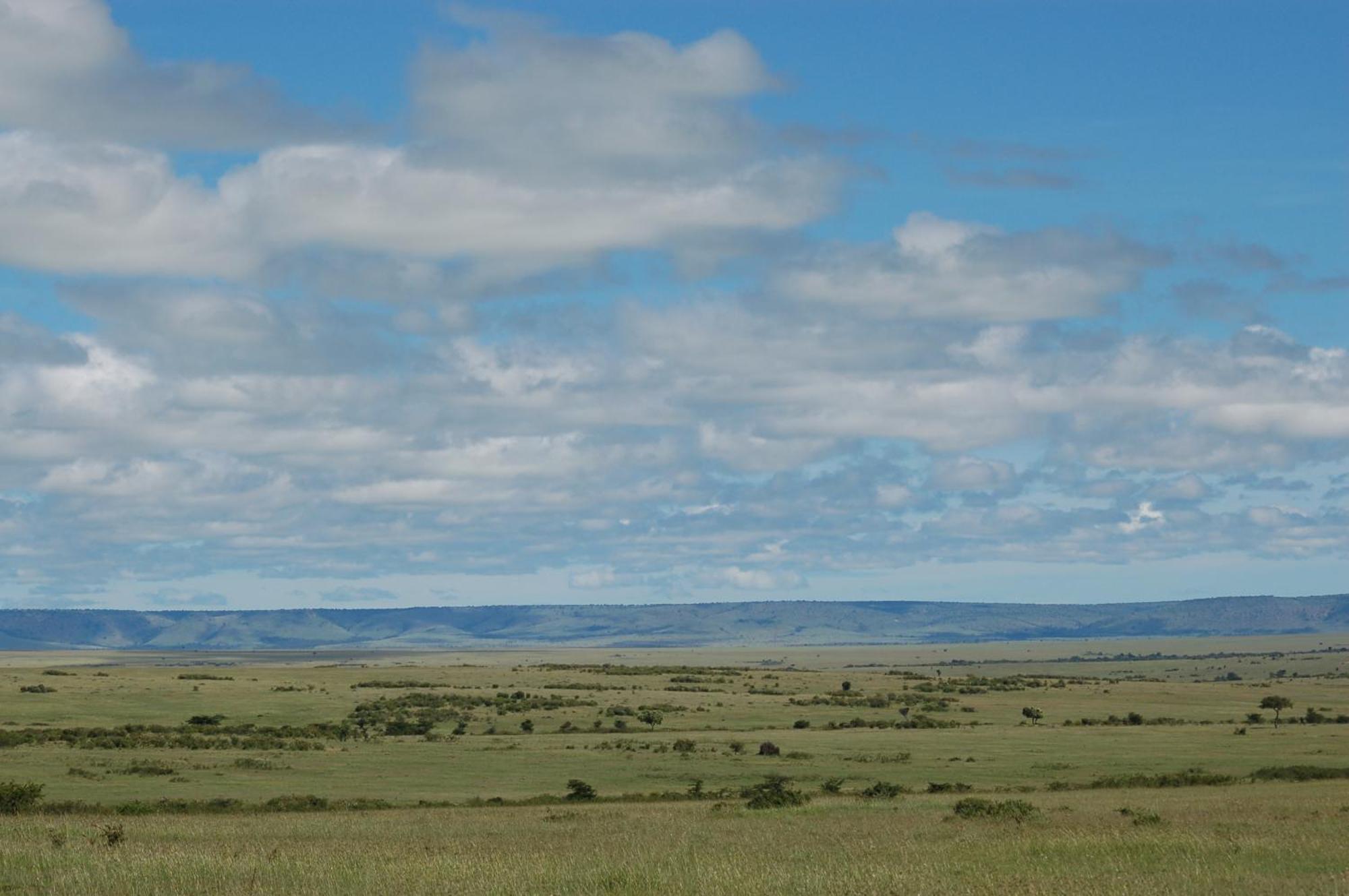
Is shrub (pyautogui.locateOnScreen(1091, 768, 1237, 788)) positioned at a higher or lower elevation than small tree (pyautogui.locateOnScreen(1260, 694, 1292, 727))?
higher

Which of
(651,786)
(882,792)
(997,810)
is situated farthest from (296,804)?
(997,810)

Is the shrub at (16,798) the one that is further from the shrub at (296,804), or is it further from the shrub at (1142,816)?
the shrub at (1142,816)

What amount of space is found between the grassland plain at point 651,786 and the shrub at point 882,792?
1.10m

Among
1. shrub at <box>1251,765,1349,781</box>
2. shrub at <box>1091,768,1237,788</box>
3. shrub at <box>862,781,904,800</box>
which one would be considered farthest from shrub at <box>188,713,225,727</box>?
shrub at <box>1251,765,1349,781</box>

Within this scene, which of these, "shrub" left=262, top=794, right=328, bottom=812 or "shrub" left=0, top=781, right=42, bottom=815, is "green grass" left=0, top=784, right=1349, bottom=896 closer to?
"shrub" left=0, top=781, right=42, bottom=815

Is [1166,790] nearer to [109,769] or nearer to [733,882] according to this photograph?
[733,882]

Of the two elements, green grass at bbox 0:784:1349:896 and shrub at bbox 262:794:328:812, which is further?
shrub at bbox 262:794:328:812

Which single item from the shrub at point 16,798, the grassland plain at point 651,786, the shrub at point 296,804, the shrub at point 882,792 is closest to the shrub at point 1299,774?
the grassland plain at point 651,786

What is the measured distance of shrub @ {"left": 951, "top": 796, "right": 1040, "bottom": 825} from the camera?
38844 mm

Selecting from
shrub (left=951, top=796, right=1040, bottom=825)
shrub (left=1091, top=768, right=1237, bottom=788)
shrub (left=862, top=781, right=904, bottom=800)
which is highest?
shrub (left=951, top=796, right=1040, bottom=825)

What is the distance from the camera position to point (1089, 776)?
61125 mm

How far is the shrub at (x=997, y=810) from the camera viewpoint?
127ft

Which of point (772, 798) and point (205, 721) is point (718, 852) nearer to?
point (772, 798)

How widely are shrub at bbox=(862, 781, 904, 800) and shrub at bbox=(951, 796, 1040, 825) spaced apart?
8832 millimetres
